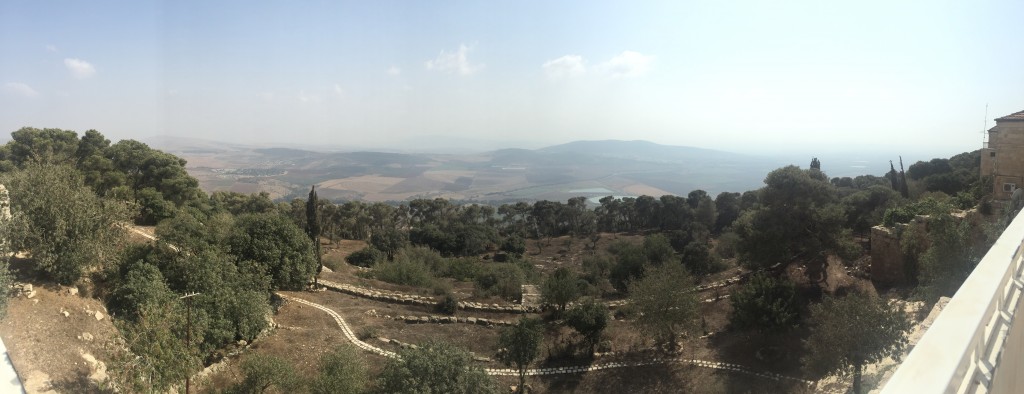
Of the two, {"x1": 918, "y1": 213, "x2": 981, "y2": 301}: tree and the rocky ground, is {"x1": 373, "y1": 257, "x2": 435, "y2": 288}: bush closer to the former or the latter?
the rocky ground

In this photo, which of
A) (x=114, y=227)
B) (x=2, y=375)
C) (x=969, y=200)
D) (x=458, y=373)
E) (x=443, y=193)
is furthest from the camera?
(x=443, y=193)

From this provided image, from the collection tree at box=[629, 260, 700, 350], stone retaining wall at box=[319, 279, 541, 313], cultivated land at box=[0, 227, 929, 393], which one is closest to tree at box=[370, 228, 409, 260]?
cultivated land at box=[0, 227, 929, 393]

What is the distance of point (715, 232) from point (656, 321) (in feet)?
114

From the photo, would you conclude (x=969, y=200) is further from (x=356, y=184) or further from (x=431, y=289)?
(x=356, y=184)

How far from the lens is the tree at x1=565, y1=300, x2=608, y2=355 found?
16797 millimetres

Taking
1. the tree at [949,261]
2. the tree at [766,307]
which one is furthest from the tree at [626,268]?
the tree at [949,261]

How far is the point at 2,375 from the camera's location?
8484 mm

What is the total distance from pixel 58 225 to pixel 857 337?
20.0 metres

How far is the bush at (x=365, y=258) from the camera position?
3356cm

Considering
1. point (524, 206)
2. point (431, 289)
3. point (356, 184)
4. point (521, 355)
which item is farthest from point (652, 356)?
point (356, 184)

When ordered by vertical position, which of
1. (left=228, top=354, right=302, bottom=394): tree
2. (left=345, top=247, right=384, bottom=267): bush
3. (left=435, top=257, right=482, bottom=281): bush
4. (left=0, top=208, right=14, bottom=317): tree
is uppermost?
(left=0, top=208, right=14, bottom=317): tree

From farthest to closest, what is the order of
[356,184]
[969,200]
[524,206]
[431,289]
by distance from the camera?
[356,184] → [524,206] → [431,289] → [969,200]

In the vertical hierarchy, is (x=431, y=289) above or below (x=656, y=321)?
below

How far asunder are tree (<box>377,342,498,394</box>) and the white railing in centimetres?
919
